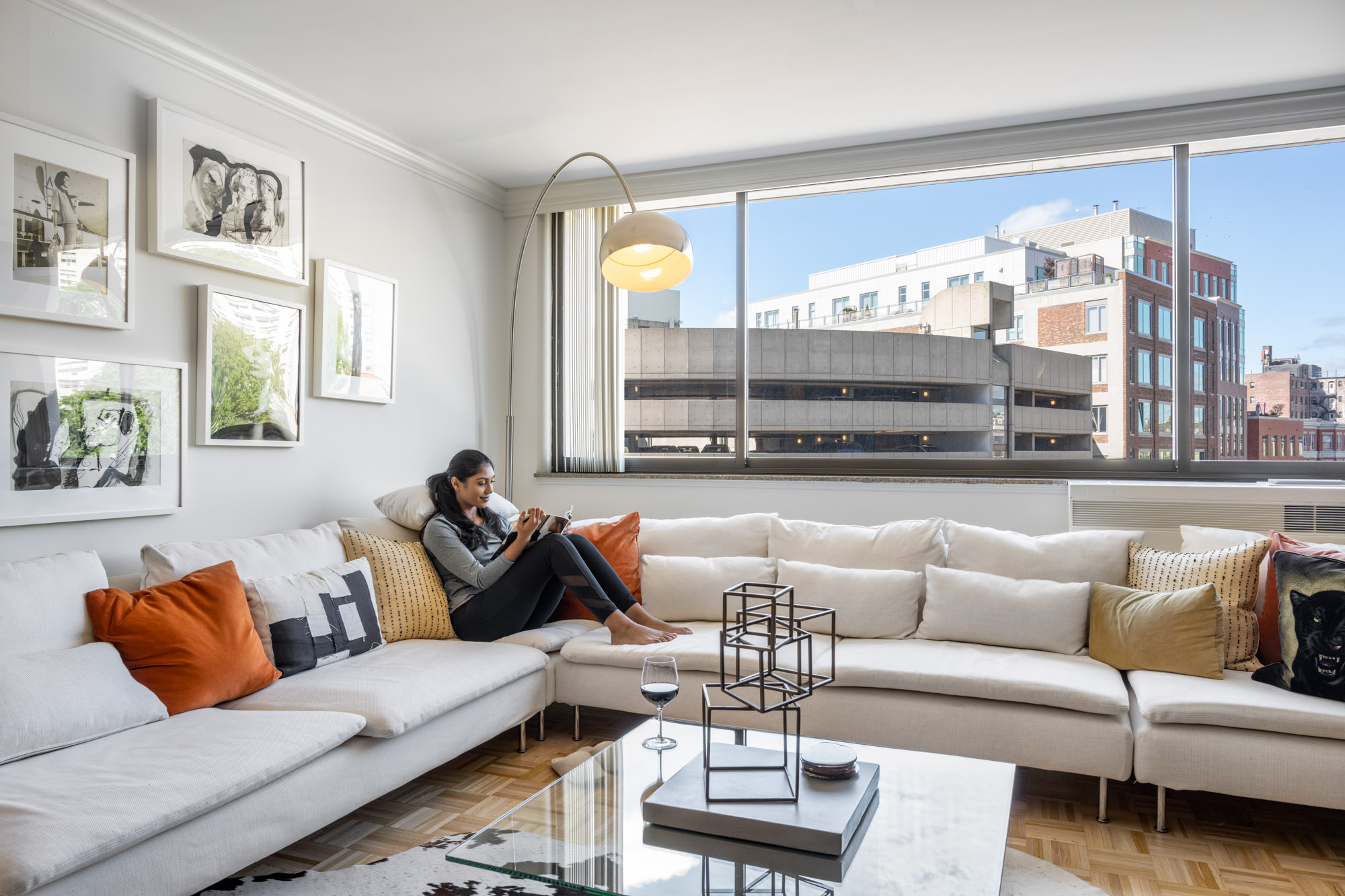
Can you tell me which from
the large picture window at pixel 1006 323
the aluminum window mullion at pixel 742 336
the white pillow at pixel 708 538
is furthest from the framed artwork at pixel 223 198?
the aluminum window mullion at pixel 742 336

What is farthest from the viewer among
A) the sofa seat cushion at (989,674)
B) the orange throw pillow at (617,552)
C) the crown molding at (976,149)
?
the orange throw pillow at (617,552)

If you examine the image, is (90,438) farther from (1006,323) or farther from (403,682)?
(1006,323)

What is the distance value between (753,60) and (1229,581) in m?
2.48

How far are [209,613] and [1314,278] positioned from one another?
4.36m

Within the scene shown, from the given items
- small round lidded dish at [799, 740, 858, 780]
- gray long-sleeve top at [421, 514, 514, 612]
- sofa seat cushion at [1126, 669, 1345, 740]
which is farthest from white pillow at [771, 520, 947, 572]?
small round lidded dish at [799, 740, 858, 780]

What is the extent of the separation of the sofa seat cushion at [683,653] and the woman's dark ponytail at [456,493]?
630mm

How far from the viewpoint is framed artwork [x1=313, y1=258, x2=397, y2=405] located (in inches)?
139

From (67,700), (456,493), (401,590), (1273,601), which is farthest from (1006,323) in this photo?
(67,700)

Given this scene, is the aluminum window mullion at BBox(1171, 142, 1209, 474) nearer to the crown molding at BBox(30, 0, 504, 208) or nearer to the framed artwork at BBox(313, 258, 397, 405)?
the crown molding at BBox(30, 0, 504, 208)

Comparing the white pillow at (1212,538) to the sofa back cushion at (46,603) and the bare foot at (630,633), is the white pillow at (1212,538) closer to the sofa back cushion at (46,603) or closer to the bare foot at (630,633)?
the bare foot at (630,633)

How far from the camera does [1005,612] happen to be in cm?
306

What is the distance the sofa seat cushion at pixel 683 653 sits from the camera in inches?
117

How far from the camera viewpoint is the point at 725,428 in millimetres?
4551

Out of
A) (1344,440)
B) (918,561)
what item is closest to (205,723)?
(918,561)
